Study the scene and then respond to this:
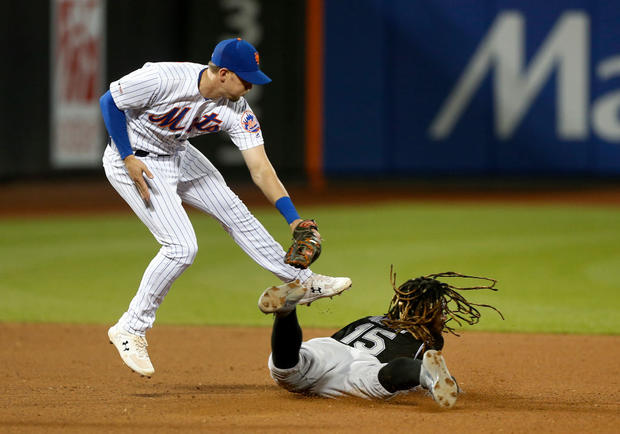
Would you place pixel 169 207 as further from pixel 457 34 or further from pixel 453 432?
pixel 457 34

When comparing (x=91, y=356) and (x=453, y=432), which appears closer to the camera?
(x=453, y=432)

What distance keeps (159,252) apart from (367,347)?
114cm

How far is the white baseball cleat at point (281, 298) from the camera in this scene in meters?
3.97

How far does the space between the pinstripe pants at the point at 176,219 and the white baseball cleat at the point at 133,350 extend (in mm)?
39

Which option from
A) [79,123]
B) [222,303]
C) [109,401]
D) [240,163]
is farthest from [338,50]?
[109,401]

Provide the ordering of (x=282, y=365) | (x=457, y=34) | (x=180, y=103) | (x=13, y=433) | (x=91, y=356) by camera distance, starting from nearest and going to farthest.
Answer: (x=13, y=433)
(x=282, y=365)
(x=180, y=103)
(x=91, y=356)
(x=457, y=34)

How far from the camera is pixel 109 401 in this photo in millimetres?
4410

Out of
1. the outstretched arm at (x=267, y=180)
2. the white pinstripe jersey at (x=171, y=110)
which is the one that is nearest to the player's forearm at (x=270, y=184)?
the outstretched arm at (x=267, y=180)

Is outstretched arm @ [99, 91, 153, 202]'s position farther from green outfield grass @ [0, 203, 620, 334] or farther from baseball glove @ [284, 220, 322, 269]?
green outfield grass @ [0, 203, 620, 334]

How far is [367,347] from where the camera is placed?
4457mm

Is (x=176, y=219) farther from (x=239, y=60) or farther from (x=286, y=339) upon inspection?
(x=286, y=339)

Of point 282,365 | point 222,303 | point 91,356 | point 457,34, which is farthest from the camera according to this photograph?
point 457,34

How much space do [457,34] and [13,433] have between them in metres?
12.9

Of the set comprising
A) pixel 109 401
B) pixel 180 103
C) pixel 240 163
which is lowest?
pixel 240 163
